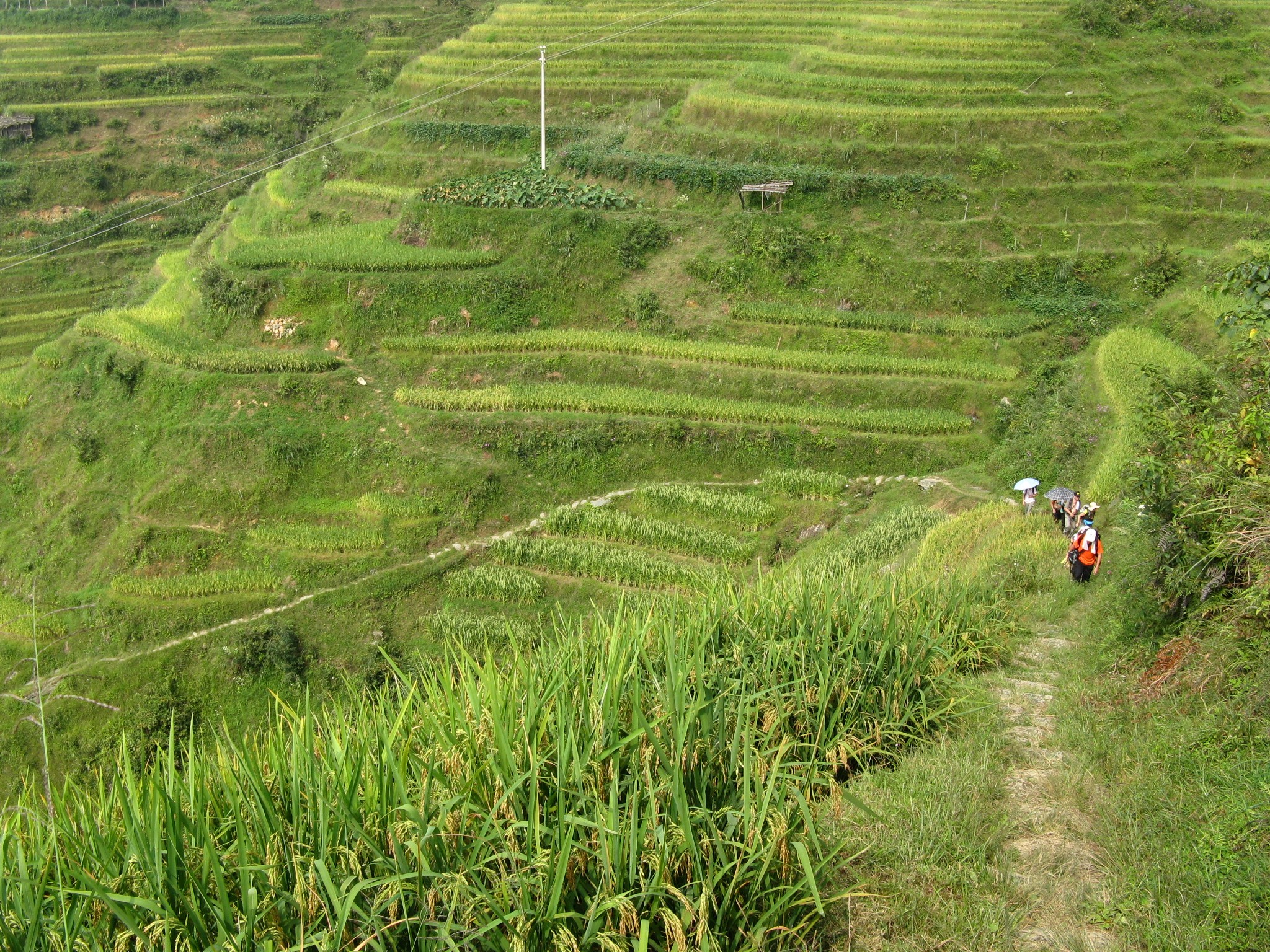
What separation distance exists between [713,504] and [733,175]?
28.4 ft

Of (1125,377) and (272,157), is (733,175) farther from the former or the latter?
(272,157)

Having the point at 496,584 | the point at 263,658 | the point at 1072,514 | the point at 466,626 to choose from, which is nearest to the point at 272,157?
the point at 263,658

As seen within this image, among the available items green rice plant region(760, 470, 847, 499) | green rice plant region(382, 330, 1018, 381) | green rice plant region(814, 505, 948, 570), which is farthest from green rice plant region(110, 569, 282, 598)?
green rice plant region(814, 505, 948, 570)

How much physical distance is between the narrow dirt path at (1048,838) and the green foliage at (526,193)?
16.3m

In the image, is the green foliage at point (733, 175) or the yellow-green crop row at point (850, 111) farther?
the yellow-green crop row at point (850, 111)

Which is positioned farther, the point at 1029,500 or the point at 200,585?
the point at 200,585

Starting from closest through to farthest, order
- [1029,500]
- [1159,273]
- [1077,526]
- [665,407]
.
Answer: [1077,526], [1029,500], [665,407], [1159,273]

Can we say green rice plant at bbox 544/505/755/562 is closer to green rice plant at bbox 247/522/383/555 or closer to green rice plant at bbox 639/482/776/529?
green rice plant at bbox 639/482/776/529

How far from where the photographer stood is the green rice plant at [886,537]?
38.1ft

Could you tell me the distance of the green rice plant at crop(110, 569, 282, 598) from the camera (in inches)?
573

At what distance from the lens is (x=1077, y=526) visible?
9.71 m

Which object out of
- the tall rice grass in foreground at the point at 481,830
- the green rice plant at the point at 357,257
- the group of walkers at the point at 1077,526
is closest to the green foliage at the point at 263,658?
the green rice plant at the point at 357,257

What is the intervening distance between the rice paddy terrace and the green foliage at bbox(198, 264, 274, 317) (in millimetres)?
74

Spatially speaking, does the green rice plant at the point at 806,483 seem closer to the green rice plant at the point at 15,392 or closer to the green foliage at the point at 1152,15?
the green rice plant at the point at 15,392
